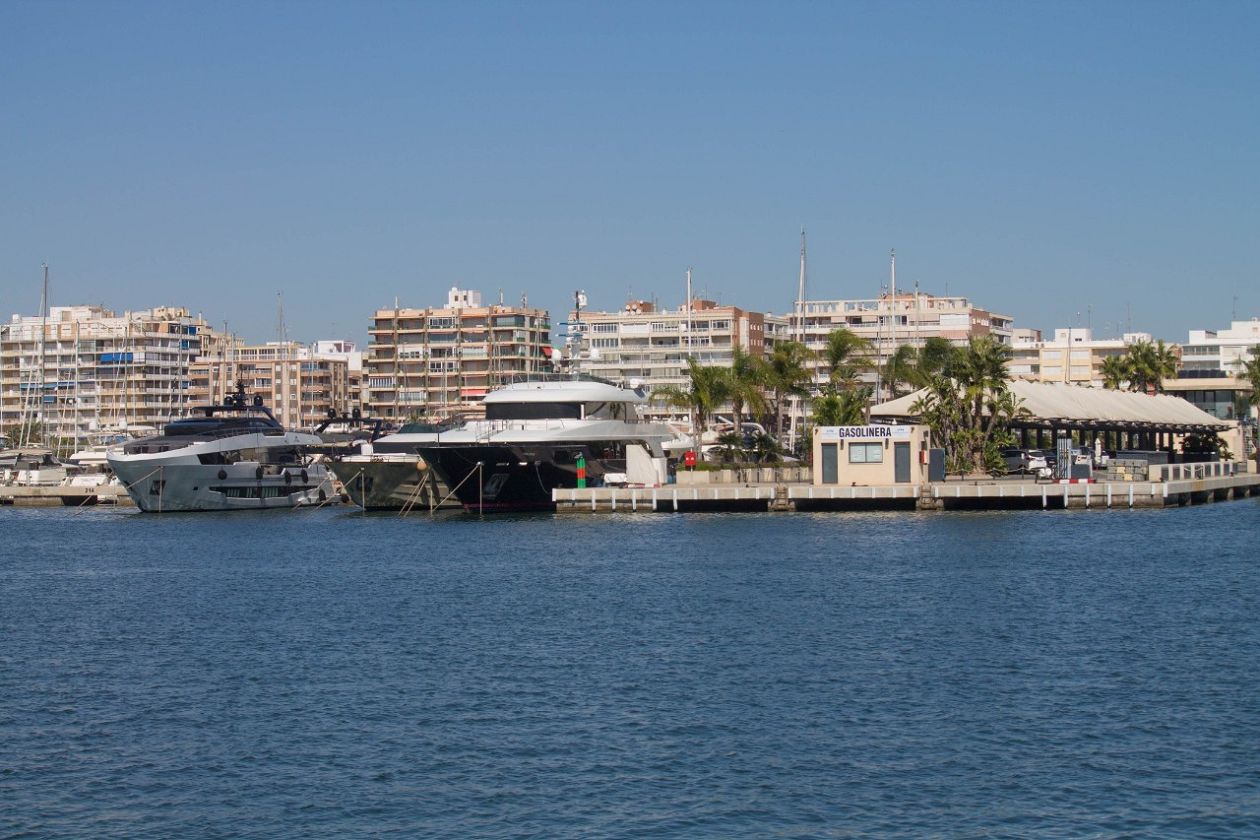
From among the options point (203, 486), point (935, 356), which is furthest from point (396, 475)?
point (935, 356)

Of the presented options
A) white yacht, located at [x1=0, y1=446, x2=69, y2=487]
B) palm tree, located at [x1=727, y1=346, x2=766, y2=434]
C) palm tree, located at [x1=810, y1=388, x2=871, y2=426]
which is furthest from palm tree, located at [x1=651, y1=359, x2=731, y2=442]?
white yacht, located at [x1=0, y1=446, x2=69, y2=487]

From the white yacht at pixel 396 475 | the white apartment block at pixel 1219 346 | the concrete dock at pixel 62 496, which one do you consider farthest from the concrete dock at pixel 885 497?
the white apartment block at pixel 1219 346

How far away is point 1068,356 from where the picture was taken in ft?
611

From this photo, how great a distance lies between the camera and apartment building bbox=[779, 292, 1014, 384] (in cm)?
17675

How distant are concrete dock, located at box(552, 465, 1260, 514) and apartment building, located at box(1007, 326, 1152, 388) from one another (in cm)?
10836

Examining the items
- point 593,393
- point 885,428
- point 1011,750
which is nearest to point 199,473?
point 593,393

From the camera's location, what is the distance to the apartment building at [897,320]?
177 meters

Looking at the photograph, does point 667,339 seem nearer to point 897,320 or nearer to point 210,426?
point 897,320

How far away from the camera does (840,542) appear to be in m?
60.8

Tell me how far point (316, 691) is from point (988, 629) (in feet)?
51.8

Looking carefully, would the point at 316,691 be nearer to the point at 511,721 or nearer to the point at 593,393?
the point at 511,721

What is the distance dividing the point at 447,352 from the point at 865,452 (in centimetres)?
11207

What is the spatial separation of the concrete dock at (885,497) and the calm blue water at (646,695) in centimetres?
1707

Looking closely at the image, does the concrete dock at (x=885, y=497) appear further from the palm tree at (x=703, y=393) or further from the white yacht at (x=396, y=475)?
the palm tree at (x=703, y=393)
